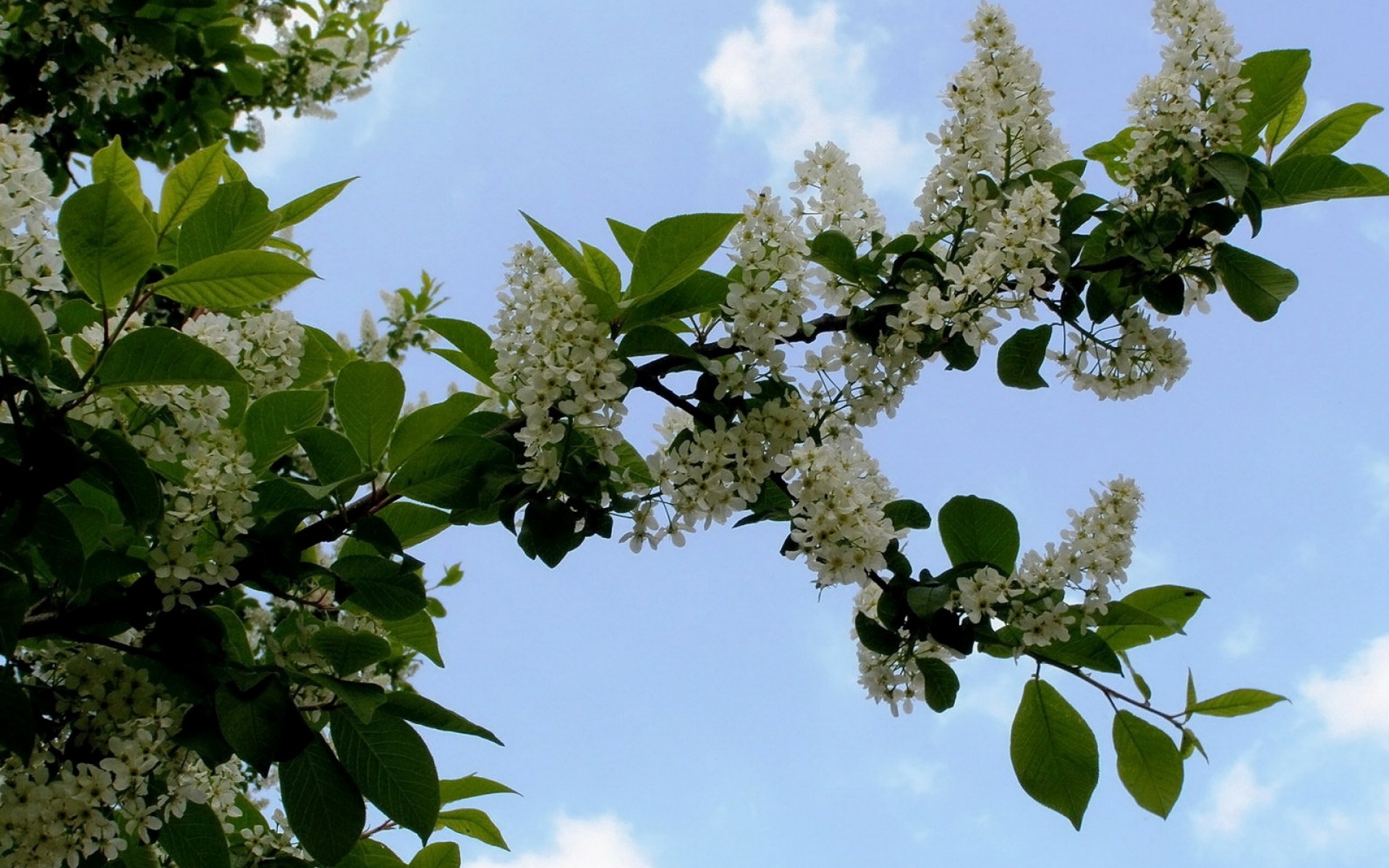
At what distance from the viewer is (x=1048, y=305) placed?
2.24m

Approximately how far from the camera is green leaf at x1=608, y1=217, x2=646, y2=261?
2.06 metres

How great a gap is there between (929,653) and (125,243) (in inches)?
58.5

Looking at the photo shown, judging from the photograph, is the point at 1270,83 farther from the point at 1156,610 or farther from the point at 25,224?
the point at 25,224

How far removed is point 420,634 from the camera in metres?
2.45

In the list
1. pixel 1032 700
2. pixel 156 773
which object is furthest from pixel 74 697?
pixel 1032 700

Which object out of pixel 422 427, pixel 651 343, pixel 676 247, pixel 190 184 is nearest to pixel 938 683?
pixel 651 343

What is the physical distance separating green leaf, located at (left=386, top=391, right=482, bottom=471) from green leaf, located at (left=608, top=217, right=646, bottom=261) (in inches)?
15.4

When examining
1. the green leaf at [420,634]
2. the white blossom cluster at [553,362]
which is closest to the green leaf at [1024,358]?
the white blossom cluster at [553,362]

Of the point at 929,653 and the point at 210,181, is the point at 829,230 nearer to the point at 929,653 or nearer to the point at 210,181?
the point at 929,653

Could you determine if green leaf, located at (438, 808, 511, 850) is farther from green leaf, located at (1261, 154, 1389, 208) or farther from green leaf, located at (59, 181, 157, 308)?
green leaf, located at (1261, 154, 1389, 208)

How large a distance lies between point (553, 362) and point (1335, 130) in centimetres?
174

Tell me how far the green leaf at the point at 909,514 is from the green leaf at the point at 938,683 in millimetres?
251

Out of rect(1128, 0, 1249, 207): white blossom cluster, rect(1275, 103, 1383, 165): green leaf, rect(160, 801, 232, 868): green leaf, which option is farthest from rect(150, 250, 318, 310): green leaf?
rect(1275, 103, 1383, 165): green leaf

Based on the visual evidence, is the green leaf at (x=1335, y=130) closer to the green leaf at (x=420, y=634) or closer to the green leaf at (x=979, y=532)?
the green leaf at (x=979, y=532)
